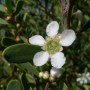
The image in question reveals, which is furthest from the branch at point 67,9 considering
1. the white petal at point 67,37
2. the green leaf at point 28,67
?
the green leaf at point 28,67

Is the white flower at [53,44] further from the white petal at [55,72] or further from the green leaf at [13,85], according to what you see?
the green leaf at [13,85]

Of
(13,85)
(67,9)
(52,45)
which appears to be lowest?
(13,85)

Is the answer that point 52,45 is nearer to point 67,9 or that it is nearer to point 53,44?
point 53,44

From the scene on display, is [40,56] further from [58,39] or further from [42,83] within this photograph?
[42,83]

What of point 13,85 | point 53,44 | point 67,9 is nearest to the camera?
point 67,9

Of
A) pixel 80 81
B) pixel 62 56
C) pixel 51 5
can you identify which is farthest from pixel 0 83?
pixel 80 81

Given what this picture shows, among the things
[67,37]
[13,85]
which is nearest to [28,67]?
[13,85]

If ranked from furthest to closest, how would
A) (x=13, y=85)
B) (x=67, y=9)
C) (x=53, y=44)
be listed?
(x=53, y=44) → (x=13, y=85) → (x=67, y=9)
